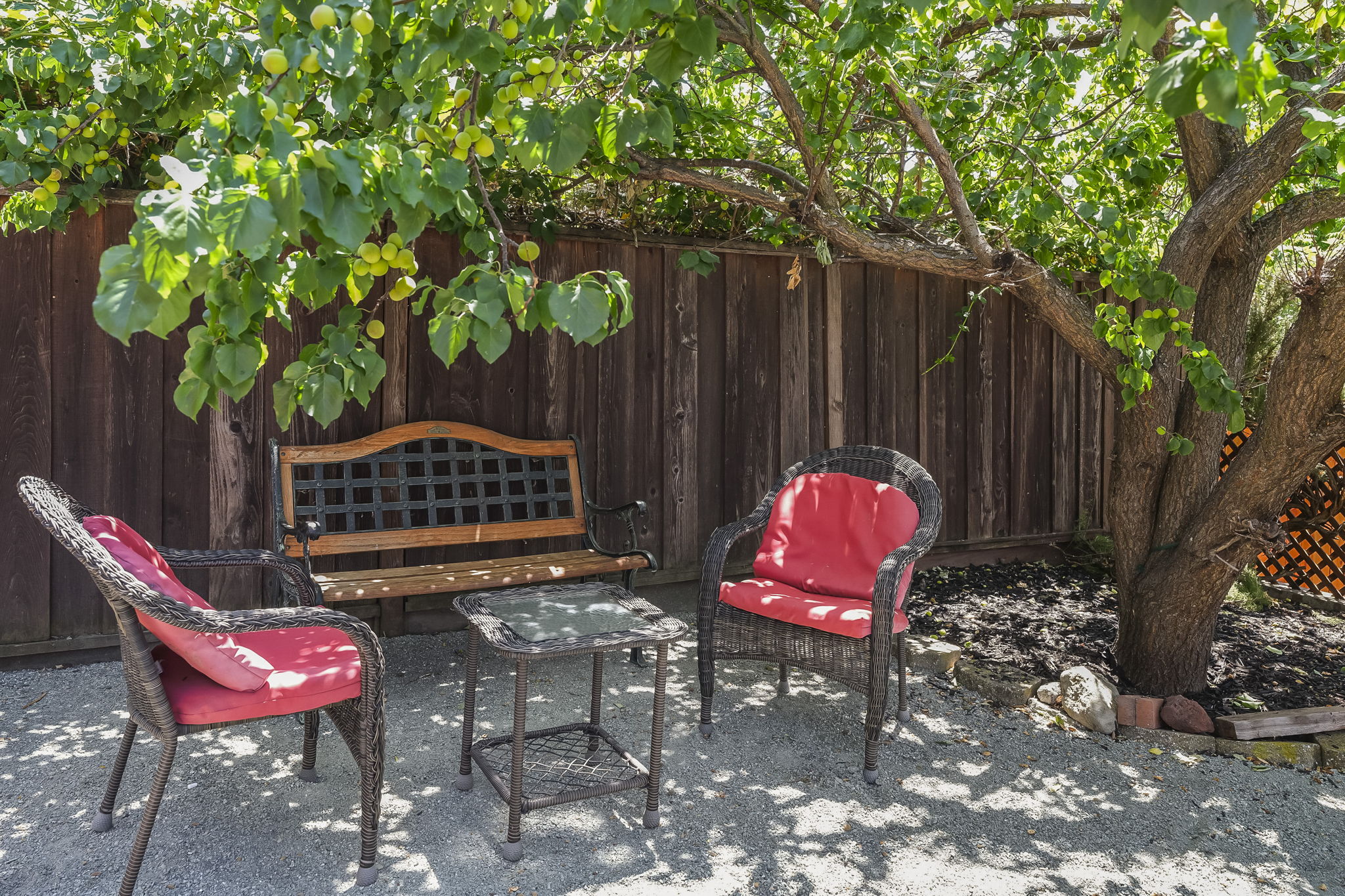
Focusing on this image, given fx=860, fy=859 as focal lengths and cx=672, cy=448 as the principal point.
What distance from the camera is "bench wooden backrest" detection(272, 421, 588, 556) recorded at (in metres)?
3.48

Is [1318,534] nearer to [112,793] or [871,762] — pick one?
[871,762]

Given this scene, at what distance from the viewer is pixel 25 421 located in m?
3.21

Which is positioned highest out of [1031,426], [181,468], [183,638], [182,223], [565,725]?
[182,223]

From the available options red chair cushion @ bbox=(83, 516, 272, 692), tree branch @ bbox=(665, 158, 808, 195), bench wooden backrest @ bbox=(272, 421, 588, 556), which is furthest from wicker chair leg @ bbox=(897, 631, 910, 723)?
red chair cushion @ bbox=(83, 516, 272, 692)

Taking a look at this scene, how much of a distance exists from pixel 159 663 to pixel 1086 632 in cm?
354

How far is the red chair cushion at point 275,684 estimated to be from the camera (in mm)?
1823

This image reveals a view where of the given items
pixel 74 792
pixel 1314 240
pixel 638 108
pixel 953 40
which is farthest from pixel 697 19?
pixel 1314 240

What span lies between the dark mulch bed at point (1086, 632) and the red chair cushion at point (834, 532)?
0.91 m

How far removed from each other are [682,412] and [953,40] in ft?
6.77

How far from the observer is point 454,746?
267 centimetres

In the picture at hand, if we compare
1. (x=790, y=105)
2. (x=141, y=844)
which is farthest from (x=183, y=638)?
(x=790, y=105)

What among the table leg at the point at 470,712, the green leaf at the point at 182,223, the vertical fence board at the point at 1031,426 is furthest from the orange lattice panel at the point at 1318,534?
the green leaf at the point at 182,223

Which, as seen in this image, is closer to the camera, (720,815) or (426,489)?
(720,815)

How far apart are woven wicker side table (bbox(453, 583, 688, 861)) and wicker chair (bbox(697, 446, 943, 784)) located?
1.43 ft
